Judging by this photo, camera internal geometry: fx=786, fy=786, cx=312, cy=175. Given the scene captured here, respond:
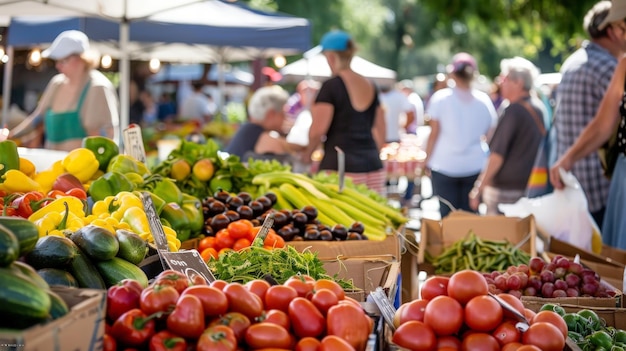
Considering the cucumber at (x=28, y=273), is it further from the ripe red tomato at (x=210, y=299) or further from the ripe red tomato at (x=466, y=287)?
the ripe red tomato at (x=466, y=287)

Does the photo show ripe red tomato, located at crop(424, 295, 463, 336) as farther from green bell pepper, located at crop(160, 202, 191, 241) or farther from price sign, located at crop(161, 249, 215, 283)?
green bell pepper, located at crop(160, 202, 191, 241)

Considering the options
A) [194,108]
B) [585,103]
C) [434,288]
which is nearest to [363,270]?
[434,288]

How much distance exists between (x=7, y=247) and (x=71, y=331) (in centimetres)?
28

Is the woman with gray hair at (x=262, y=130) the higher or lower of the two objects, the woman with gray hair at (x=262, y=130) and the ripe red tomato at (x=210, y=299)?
the lower

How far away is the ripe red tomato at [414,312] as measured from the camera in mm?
2434

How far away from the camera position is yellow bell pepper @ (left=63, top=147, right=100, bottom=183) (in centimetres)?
445

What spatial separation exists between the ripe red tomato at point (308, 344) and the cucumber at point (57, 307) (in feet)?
1.99

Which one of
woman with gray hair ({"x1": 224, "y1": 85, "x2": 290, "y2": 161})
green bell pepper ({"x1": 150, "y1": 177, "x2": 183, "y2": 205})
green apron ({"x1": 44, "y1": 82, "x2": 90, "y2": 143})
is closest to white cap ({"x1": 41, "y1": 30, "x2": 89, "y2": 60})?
green apron ({"x1": 44, "y1": 82, "x2": 90, "y2": 143})

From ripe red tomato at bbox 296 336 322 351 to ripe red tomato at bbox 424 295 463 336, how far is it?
41cm

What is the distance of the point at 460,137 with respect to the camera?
26.2ft

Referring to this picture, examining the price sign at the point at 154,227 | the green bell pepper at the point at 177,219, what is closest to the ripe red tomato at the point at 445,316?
the price sign at the point at 154,227

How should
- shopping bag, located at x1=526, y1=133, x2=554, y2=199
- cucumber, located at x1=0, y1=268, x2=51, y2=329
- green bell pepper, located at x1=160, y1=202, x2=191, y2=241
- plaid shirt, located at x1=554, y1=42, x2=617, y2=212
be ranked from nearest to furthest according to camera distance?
cucumber, located at x1=0, y1=268, x2=51, y2=329, green bell pepper, located at x1=160, y1=202, x2=191, y2=241, plaid shirt, located at x1=554, y1=42, x2=617, y2=212, shopping bag, located at x1=526, y1=133, x2=554, y2=199

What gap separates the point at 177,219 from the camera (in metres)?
3.99

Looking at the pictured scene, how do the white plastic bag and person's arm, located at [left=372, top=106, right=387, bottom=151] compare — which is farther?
person's arm, located at [left=372, top=106, right=387, bottom=151]
